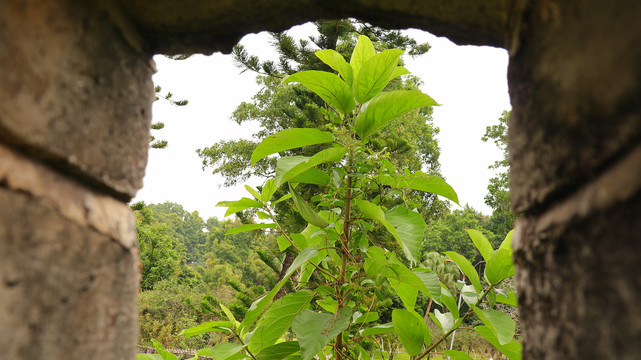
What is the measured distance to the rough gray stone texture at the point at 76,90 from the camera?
0.39 metres

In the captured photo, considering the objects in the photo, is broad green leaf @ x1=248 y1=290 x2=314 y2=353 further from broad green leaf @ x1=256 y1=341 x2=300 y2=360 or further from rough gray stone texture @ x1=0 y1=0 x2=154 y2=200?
rough gray stone texture @ x1=0 y1=0 x2=154 y2=200

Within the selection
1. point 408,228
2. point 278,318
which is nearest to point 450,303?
point 408,228

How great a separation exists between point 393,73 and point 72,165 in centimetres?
88

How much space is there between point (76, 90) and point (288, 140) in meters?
0.62

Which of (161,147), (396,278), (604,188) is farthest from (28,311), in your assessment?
(161,147)

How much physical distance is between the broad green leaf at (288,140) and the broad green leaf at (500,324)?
632mm

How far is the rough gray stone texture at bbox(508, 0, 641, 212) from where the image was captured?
0.32 m

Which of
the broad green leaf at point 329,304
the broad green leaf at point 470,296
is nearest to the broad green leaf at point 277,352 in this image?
the broad green leaf at point 329,304

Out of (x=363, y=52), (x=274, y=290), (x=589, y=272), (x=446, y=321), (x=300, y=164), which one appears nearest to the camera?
(x=589, y=272)

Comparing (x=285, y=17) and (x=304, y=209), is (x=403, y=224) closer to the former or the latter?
(x=304, y=209)

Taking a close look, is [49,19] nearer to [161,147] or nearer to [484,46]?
[484,46]

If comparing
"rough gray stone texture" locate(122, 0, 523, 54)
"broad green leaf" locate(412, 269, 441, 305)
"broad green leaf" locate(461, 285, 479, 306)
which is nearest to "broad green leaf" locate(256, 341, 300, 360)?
"broad green leaf" locate(412, 269, 441, 305)

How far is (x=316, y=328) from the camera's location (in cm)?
105

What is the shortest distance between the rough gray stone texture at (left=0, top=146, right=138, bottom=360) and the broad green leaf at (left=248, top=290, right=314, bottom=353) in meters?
0.64
